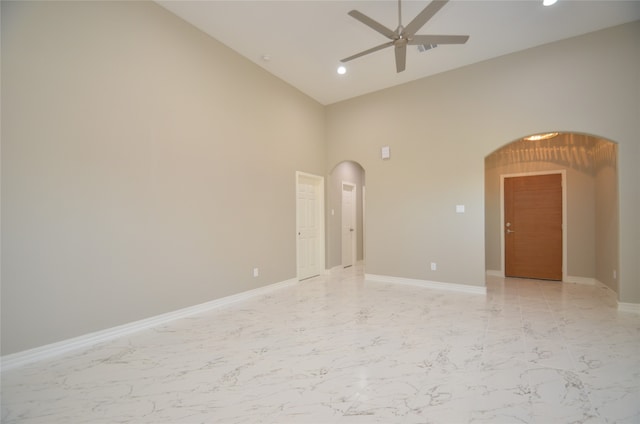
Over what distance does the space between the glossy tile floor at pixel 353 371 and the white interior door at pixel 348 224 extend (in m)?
3.36

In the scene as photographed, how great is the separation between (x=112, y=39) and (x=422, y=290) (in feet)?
18.0

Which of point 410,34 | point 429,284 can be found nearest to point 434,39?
point 410,34

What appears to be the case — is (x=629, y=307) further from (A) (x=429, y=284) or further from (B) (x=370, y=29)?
(B) (x=370, y=29)

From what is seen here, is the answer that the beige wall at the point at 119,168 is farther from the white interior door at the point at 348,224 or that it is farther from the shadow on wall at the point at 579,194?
the shadow on wall at the point at 579,194

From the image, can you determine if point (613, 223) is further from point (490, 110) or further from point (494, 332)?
point (494, 332)

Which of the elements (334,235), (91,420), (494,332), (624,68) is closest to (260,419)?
(91,420)

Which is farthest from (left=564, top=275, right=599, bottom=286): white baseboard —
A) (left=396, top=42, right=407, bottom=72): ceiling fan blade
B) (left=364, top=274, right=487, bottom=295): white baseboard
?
(left=396, top=42, right=407, bottom=72): ceiling fan blade

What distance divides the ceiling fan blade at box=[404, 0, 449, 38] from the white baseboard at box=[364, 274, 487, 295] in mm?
3938

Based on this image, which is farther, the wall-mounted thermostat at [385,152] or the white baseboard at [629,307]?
the wall-mounted thermostat at [385,152]

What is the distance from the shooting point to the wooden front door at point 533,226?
17.4 ft

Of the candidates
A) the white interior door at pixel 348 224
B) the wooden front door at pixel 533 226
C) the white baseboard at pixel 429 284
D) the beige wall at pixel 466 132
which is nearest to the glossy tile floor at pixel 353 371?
the white baseboard at pixel 429 284

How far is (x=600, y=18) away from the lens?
3482 millimetres

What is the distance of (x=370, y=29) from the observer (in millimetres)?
3621

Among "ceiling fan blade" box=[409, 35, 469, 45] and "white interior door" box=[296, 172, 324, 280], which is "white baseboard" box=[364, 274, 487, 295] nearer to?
"white interior door" box=[296, 172, 324, 280]
